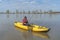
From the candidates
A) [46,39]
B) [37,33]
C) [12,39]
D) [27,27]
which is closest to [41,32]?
[37,33]

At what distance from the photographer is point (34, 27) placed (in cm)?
2070

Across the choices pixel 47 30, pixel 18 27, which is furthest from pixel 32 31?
pixel 18 27

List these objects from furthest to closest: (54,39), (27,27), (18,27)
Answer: (18,27) < (27,27) < (54,39)

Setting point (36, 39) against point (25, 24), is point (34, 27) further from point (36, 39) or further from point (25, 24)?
point (36, 39)

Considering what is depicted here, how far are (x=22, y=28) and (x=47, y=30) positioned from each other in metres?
4.01

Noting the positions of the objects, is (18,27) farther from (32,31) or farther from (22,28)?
(32,31)

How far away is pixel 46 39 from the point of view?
54.9ft

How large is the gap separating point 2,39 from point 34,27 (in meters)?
5.30

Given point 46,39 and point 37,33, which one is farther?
point 37,33

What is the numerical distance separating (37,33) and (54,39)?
392 centimetres

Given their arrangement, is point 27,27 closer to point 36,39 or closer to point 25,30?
point 25,30

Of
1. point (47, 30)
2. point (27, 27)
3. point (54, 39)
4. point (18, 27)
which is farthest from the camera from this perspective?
point (18, 27)

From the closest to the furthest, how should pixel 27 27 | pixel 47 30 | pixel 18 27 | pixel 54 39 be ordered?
pixel 54 39 → pixel 47 30 → pixel 27 27 → pixel 18 27

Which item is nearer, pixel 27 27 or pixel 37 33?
pixel 37 33
